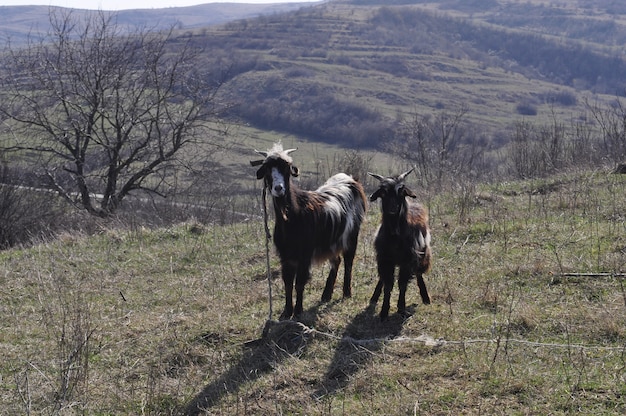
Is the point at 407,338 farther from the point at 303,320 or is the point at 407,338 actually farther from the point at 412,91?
the point at 412,91

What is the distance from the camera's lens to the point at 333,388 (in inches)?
229

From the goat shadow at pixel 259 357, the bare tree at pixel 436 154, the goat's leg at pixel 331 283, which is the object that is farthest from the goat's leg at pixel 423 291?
the bare tree at pixel 436 154

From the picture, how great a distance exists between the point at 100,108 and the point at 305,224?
1514cm

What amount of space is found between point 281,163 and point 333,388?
2.38 metres

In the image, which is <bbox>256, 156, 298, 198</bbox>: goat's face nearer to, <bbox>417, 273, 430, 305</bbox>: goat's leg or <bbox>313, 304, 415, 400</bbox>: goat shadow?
<bbox>313, 304, 415, 400</bbox>: goat shadow

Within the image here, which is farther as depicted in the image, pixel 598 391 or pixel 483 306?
pixel 483 306

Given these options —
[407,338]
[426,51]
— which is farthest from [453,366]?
[426,51]

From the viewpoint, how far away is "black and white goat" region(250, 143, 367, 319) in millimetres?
7000

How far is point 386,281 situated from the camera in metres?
7.14

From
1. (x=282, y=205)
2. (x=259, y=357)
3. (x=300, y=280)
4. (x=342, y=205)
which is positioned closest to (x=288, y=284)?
(x=300, y=280)

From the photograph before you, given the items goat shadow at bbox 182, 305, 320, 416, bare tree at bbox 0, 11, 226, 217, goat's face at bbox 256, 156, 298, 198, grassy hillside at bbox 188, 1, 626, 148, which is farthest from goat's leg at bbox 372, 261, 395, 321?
grassy hillside at bbox 188, 1, 626, 148

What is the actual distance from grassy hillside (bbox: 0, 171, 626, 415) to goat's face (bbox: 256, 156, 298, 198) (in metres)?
1.44

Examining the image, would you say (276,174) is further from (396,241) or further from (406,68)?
(406,68)

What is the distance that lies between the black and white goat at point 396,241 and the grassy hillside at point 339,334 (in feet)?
1.28
